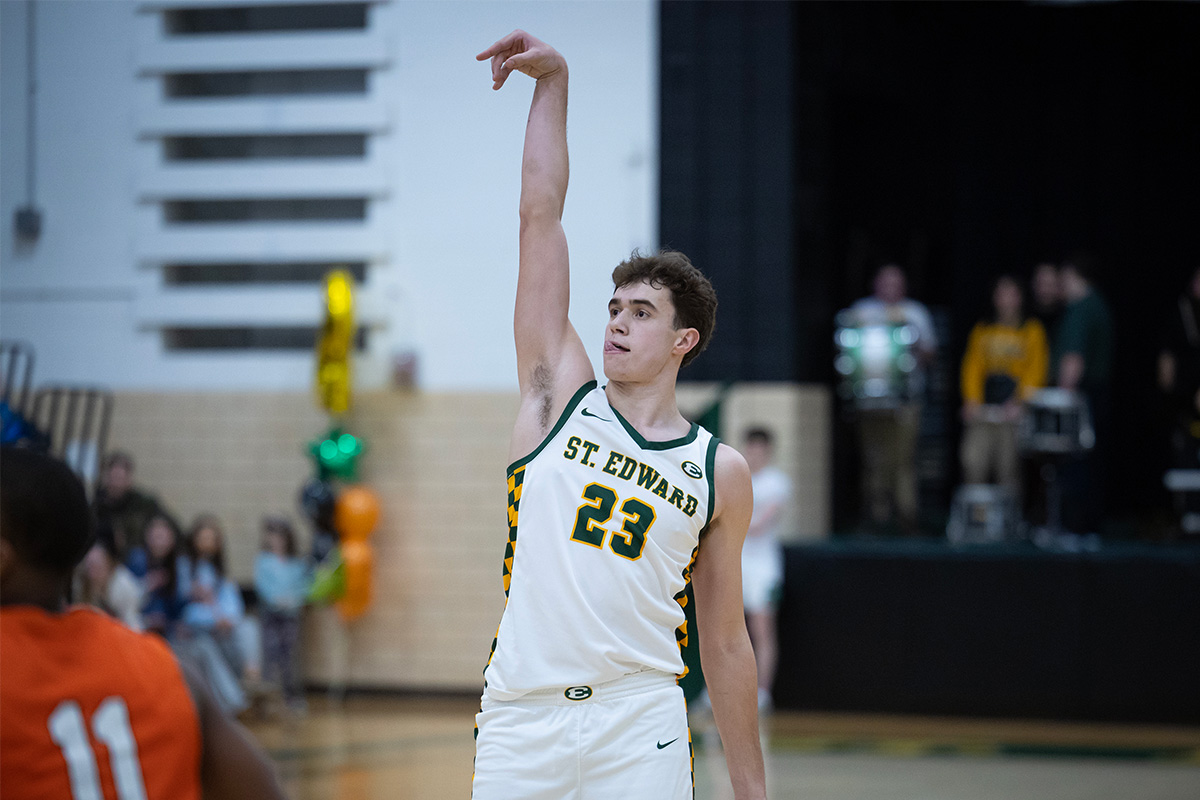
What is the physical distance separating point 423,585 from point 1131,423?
247 inches

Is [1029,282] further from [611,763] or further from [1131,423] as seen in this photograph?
[611,763]

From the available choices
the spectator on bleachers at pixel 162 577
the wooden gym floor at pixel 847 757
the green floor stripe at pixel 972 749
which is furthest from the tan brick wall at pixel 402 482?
the green floor stripe at pixel 972 749

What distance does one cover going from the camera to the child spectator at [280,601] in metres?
8.98

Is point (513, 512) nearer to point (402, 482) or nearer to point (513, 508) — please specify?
point (513, 508)

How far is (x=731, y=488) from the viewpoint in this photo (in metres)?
2.82

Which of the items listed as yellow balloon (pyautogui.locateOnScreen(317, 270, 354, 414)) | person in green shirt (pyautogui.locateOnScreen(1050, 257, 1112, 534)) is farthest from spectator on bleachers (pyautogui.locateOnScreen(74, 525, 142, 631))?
person in green shirt (pyautogui.locateOnScreen(1050, 257, 1112, 534))

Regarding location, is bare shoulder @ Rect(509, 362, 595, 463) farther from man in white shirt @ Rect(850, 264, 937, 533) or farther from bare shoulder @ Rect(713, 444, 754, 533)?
man in white shirt @ Rect(850, 264, 937, 533)

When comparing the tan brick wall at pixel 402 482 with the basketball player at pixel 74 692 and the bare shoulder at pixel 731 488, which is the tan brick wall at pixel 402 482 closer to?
the bare shoulder at pixel 731 488

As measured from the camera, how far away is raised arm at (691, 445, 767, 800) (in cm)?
279

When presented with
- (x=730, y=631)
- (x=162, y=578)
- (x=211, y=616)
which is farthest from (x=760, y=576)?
(x=730, y=631)

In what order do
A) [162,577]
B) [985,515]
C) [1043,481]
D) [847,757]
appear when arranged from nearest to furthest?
[847,757] < [162,577] < [1043,481] < [985,515]

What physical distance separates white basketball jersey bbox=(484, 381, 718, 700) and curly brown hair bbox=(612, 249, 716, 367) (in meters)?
0.24

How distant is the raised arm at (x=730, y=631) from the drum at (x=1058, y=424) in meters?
6.69

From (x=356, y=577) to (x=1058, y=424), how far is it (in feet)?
15.5
